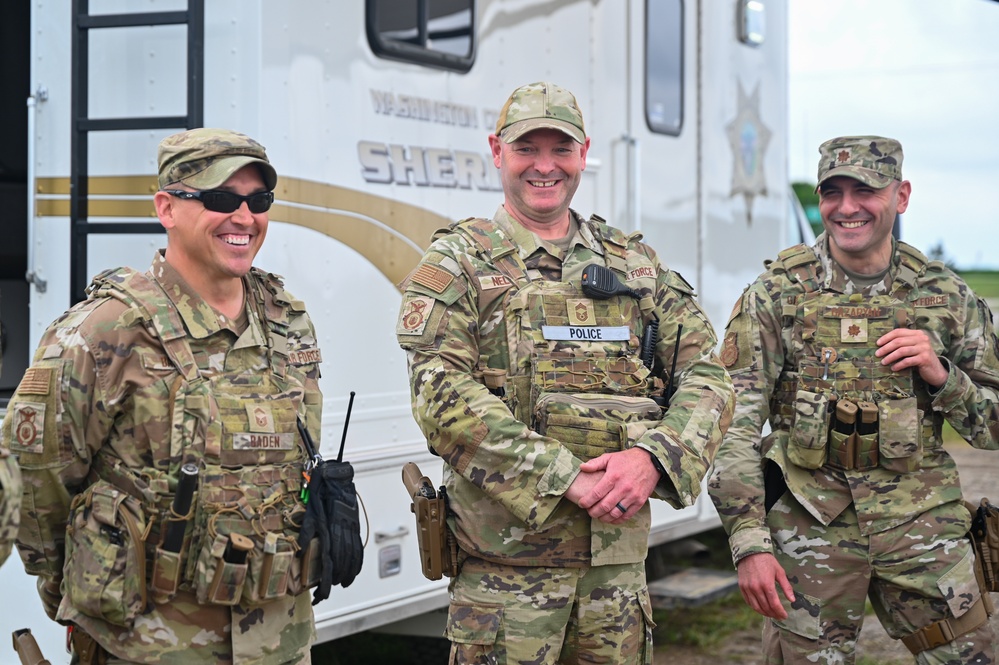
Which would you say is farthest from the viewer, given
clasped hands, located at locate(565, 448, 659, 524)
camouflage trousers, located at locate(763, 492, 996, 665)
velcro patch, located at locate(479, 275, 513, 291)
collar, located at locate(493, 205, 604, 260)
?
camouflage trousers, located at locate(763, 492, 996, 665)

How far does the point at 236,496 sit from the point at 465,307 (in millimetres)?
749

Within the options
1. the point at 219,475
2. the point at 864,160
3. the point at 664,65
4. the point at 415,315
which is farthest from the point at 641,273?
the point at 664,65

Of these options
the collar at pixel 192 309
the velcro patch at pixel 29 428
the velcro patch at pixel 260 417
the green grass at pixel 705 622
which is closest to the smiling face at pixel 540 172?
the collar at pixel 192 309

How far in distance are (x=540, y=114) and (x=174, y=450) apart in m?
1.26

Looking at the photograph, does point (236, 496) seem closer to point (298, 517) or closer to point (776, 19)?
point (298, 517)

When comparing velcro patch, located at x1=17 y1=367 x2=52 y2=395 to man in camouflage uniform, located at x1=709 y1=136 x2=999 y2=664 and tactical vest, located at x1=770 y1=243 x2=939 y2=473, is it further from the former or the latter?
tactical vest, located at x1=770 y1=243 x2=939 y2=473

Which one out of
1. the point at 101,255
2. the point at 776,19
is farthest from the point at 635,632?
the point at 776,19

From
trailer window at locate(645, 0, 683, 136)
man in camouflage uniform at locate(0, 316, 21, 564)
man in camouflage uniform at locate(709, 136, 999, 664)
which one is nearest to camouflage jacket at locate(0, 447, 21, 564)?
man in camouflage uniform at locate(0, 316, 21, 564)

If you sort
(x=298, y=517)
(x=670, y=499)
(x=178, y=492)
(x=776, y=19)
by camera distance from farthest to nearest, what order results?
(x=776, y=19)
(x=670, y=499)
(x=298, y=517)
(x=178, y=492)

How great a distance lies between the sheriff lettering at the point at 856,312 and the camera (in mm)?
3648

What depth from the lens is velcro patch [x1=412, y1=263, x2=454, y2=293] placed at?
301 cm

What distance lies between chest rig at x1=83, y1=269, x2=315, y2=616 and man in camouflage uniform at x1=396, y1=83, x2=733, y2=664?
39 cm

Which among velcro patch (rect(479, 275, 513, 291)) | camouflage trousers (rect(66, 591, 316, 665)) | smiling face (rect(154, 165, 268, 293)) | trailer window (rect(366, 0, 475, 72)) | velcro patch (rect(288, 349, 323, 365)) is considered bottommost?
camouflage trousers (rect(66, 591, 316, 665))

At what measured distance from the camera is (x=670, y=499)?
9.89ft
